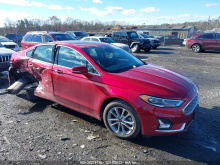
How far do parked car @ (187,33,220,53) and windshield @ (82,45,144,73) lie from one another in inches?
542

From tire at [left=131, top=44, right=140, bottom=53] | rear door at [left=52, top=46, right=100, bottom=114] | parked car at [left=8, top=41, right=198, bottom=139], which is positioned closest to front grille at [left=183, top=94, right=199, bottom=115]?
parked car at [left=8, top=41, right=198, bottom=139]

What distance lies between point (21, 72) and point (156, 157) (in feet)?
13.4

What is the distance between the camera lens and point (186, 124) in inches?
114

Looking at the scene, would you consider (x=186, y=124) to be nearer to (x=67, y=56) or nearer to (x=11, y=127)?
(x=67, y=56)

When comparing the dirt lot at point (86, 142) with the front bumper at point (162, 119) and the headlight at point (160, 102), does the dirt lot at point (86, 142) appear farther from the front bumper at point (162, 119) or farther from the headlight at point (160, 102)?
the headlight at point (160, 102)

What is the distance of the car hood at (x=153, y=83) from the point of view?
110 inches

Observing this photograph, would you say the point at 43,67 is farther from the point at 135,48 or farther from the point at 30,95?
the point at 135,48

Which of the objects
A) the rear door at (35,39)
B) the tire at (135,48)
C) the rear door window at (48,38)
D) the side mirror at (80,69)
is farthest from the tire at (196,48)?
the side mirror at (80,69)

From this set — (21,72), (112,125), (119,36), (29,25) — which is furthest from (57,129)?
(29,25)

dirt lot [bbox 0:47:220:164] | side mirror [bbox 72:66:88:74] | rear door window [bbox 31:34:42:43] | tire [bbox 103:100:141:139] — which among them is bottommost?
dirt lot [bbox 0:47:220:164]

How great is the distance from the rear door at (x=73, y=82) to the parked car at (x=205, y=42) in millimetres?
14981

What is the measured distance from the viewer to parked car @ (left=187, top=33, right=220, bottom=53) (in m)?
14.8

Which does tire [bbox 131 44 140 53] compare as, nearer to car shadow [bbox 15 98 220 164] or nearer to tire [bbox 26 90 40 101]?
tire [bbox 26 90 40 101]

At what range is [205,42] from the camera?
15297 millimetres
